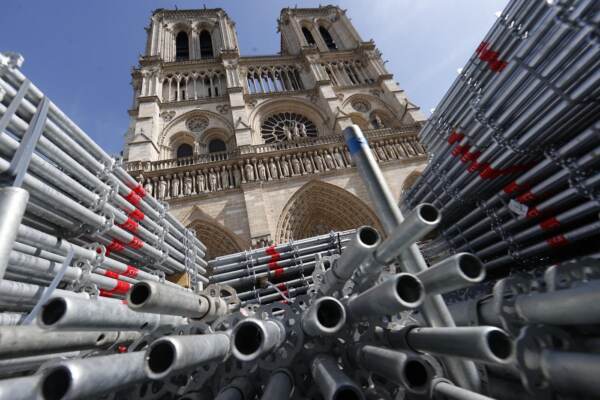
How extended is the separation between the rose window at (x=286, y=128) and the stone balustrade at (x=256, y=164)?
7.79ft

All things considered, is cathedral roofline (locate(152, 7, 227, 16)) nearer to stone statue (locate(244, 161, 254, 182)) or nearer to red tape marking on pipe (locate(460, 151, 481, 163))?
stone statue (locate(244, 161, 254, 182))

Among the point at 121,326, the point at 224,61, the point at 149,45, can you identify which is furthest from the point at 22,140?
the point at 149,45

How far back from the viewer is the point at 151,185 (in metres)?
10.8

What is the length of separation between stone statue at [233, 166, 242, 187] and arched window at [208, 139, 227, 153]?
347cm

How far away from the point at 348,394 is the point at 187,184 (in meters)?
11.0

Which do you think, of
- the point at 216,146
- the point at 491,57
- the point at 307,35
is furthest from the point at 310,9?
the point at 491,57

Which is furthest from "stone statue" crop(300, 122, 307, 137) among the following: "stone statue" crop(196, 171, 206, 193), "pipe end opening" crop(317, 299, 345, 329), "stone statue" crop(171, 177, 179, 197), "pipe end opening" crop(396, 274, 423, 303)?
"pipe end opening" crop(396, 274, 423, 303)

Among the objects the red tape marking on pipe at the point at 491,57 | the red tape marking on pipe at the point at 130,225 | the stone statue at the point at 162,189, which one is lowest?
the red tape marking on pipe at the point at 130,225

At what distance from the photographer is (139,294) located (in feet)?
4.54

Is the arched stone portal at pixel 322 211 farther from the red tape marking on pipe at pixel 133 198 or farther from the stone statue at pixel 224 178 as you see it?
the red tape marking on pipe at pixel 133 198

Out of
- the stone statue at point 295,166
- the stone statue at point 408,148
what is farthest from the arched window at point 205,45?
the stone statue at point 408,148

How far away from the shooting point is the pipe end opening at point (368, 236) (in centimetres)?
159

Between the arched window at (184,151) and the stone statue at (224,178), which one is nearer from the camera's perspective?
the stone statue at (224,178)

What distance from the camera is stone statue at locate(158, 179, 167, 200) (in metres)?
10.5
